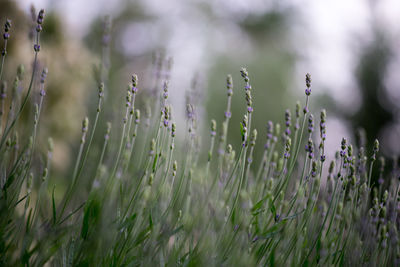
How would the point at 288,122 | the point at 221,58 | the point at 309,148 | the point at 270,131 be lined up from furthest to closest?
1. the point at 221,58
2. the point at 270,131
3. the point at 288,122
4. the point at 309,148

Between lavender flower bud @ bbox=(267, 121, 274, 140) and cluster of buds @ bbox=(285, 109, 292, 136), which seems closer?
cluster of buds @ bbox=(285, 109, 292, 136)

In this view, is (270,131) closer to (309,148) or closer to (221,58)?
(309,148)

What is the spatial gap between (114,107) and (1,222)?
0.79m

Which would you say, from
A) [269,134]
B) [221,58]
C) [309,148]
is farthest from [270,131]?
[221,58]

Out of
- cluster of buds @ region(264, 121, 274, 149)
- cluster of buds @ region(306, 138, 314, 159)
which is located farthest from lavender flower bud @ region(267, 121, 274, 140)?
cluster of buds @ region(306, 138, 314, 159)

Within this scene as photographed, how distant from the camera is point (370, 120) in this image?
33.3ft

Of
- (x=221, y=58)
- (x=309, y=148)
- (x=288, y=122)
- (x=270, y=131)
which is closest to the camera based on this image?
(x=309, y=148)

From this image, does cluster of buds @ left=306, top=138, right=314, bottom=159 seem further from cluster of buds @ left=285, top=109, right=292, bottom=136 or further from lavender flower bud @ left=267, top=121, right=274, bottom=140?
lavender flower bud @ left=267, top=121, right=274, bottom=140

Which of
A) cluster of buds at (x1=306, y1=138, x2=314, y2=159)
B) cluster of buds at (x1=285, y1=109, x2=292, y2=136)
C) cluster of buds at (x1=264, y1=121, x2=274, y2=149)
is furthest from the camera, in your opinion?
cluster of buds at (x1=264, y1=121, x2=274, y2=149)

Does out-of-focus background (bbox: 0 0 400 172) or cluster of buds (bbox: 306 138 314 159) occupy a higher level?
out-of-focus background (bbox: 0 0 400 172)

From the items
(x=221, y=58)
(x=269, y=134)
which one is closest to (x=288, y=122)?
(x=269, y=134)

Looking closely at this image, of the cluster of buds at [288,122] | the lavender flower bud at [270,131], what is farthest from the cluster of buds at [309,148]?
the lavender flower bud at [270,131]

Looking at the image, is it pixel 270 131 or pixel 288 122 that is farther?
pixel 270 131

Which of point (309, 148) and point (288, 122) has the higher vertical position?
point (288, 122)
